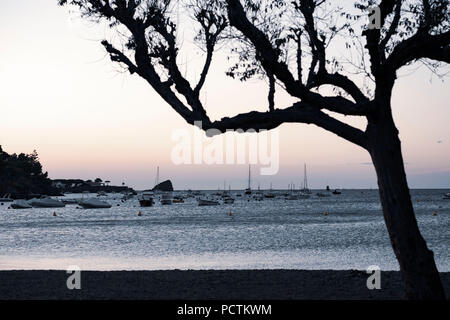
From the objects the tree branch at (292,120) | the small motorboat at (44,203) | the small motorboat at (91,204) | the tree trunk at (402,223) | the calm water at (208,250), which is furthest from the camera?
the small motorboat at (44,203)

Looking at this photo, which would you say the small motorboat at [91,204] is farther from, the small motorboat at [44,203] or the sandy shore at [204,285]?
the sandy shore at [204,285]

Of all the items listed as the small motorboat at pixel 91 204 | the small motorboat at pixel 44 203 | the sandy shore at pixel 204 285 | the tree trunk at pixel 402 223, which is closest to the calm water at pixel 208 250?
the sandy shore at pixel 204 285

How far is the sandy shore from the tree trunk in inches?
105

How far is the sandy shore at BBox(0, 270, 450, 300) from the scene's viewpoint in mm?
15031

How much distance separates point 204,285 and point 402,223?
6684mm

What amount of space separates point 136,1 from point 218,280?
8.16m

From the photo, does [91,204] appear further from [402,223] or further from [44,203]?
[402,223]

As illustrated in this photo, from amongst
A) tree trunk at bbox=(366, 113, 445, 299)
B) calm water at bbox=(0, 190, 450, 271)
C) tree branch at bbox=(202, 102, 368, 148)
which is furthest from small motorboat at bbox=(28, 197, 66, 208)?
tree trunk at bbox=(366, 113, 445, 299)

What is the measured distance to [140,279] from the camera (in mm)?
17984

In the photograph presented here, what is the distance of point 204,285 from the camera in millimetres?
16641

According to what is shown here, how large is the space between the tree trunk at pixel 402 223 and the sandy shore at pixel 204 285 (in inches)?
105

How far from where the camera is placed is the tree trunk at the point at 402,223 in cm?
1188

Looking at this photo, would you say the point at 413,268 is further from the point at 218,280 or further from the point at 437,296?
the point at 218,280
